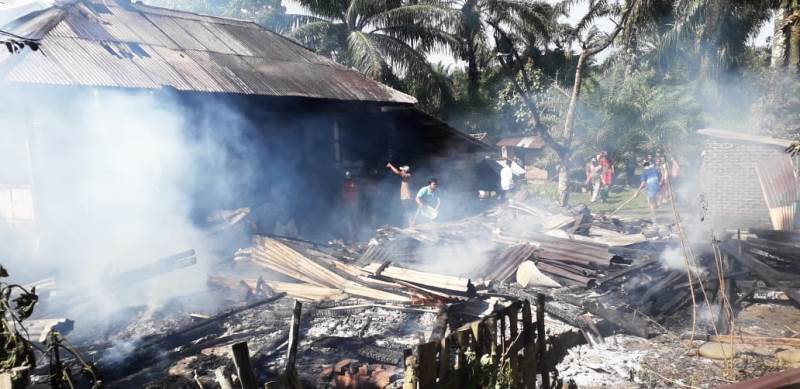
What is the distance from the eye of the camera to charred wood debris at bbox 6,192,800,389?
14.6 ft

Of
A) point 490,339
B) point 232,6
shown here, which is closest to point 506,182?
point 490,339

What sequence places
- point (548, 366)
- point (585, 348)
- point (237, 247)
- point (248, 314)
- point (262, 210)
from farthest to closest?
point (262, 210), point (237, 247), point (248, 314), point (585, 348), point (548, 366)

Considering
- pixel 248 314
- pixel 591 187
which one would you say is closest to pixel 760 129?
pixel 591 187

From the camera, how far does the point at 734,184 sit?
42.2 ft

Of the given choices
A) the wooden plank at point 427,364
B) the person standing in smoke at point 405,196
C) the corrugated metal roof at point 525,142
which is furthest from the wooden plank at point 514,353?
the corrugated metal roof at point 525,142

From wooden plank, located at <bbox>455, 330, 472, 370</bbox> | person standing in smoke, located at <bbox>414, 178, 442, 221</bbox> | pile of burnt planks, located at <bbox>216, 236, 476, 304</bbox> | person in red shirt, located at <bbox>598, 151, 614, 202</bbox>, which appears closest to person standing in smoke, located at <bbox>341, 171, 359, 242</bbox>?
person standing in smoke, located at <bbox>414, 178, 442, 221</bbox>

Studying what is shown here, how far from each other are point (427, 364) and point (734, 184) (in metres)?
12.2

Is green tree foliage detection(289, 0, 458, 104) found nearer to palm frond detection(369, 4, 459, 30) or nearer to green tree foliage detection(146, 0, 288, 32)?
palm frond detection(369, 4, 459, 30)

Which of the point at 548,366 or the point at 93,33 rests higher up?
the point at 93,33

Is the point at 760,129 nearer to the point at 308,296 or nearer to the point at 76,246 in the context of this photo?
the point at 308,296

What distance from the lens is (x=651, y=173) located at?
50.3 ft

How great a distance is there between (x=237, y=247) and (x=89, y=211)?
2688 millimetres

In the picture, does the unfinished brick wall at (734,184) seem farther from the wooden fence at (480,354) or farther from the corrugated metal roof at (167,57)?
the wooden fence at (480,354)

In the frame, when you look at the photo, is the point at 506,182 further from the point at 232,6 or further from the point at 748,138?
the point at 232,6
